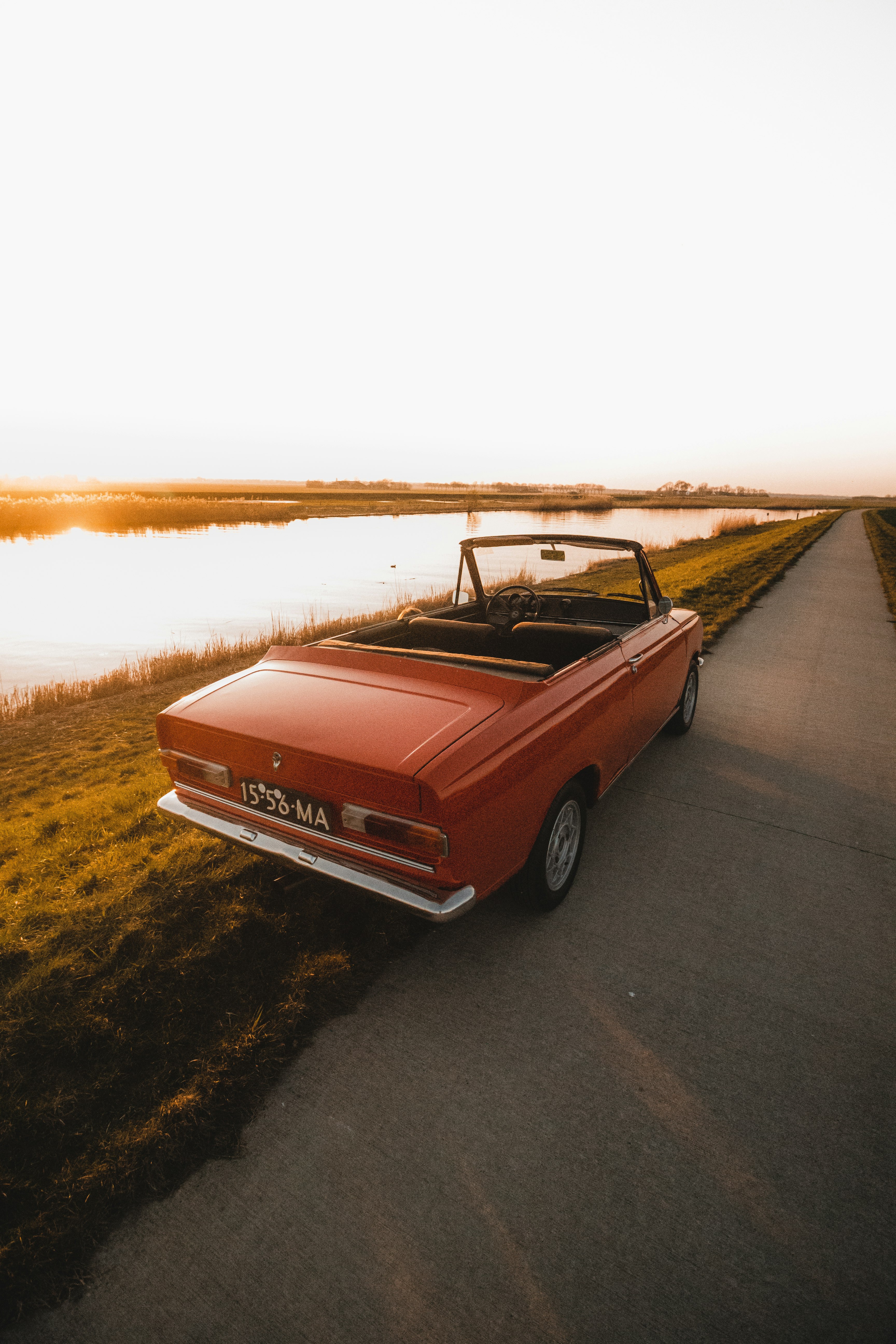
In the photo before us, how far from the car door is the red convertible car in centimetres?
3

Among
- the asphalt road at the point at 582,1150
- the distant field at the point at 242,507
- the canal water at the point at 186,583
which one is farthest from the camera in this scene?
the distant field at the point at 242,507

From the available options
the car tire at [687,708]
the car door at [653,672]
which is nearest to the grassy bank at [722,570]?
the car tire at [687,708]

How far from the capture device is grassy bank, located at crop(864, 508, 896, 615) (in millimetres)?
13359

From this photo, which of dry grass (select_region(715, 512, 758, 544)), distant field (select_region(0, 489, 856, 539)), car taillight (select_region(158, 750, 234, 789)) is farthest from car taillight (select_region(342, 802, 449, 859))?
distant field (select_region(0, 489, 856, 539))

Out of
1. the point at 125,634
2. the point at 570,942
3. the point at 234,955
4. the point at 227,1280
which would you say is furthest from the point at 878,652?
the point at 125,634

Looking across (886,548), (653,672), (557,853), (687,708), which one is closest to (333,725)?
(557,853)

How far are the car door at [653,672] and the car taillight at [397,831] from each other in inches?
76.6

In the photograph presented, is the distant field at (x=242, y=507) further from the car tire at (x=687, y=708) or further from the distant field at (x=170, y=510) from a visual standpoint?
the car tire at (x=687, y=708)

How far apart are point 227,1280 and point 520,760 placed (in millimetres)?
1805

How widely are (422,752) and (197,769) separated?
1254 millimetres

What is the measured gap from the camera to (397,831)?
2.44 meters

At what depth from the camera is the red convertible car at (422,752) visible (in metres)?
2.43

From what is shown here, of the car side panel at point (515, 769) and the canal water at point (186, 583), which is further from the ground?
the car side panel at point (515, 769)

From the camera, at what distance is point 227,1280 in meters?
1.75
